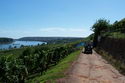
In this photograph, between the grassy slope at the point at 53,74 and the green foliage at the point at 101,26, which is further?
the green foliage at the point at 101,26

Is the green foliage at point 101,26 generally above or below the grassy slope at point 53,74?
above

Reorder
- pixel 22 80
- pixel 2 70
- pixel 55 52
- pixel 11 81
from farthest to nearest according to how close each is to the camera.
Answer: pixel 55 52, pixel 22 80, pixel 11 81, pixel 2 70

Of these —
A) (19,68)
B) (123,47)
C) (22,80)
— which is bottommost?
(22,80)

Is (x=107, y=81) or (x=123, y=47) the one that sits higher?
(x=123, y=47)

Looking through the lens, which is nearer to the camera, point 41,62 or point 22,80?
point 22,80

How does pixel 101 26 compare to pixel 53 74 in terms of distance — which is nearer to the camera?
pixel 53 74

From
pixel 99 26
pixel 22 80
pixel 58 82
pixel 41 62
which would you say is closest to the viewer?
pixel 58 82

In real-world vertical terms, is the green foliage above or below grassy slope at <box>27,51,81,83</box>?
above

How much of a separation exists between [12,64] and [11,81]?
1749 millimetres

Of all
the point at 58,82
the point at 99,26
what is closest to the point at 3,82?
the point at 58,82

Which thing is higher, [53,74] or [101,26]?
[101,26]

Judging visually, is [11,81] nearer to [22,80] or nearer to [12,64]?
[12,64]

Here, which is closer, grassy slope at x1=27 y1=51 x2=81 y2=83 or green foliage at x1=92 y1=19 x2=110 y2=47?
grassy slope at x1=27 y1=51 x2=81 y2=83

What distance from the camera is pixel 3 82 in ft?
75.0
